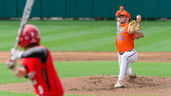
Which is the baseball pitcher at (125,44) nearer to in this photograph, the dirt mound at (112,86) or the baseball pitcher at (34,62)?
the dirt mound at (112,86)

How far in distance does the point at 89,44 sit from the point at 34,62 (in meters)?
17.5

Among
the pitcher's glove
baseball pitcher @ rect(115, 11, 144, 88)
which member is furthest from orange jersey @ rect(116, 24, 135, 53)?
the pitcher's glove

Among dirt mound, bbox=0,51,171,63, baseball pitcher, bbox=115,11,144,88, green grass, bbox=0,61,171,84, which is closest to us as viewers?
baseball pitcher, bbox=115,11,144,88

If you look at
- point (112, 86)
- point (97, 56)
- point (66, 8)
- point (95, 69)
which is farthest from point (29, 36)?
point (66, 8)

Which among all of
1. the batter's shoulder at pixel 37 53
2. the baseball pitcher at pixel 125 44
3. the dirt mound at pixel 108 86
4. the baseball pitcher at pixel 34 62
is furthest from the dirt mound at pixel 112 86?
the batter's shoulder at pixel 37 53

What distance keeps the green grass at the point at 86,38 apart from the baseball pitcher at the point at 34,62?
1539 cm

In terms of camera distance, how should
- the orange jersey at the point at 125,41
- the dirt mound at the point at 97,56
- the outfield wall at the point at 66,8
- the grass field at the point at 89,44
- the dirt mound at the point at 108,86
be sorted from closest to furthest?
1. the dirt mound at the point at 108,86
2. the orange jersey at the point at 125,41
3. the grass field at the point at 89,44
4. the dirt mound at the point at 97,56
5. the outfield wall at the point at 66,8

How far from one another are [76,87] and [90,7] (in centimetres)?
2643

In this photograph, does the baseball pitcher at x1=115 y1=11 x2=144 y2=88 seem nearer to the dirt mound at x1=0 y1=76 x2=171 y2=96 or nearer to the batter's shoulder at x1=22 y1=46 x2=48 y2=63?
the dirt mound at x1=0 y1=76 x2=171 y2=96

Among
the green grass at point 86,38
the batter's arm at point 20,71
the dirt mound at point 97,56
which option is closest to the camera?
the batter's arm at point 20,71

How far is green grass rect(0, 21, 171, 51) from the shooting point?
22328mm

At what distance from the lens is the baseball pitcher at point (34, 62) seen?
5918 millimetres

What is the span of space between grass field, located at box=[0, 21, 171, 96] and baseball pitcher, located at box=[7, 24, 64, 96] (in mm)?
4533

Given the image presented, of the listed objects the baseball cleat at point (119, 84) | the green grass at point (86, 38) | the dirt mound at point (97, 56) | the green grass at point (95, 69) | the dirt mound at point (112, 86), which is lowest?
the green grass at point (86, 38)
